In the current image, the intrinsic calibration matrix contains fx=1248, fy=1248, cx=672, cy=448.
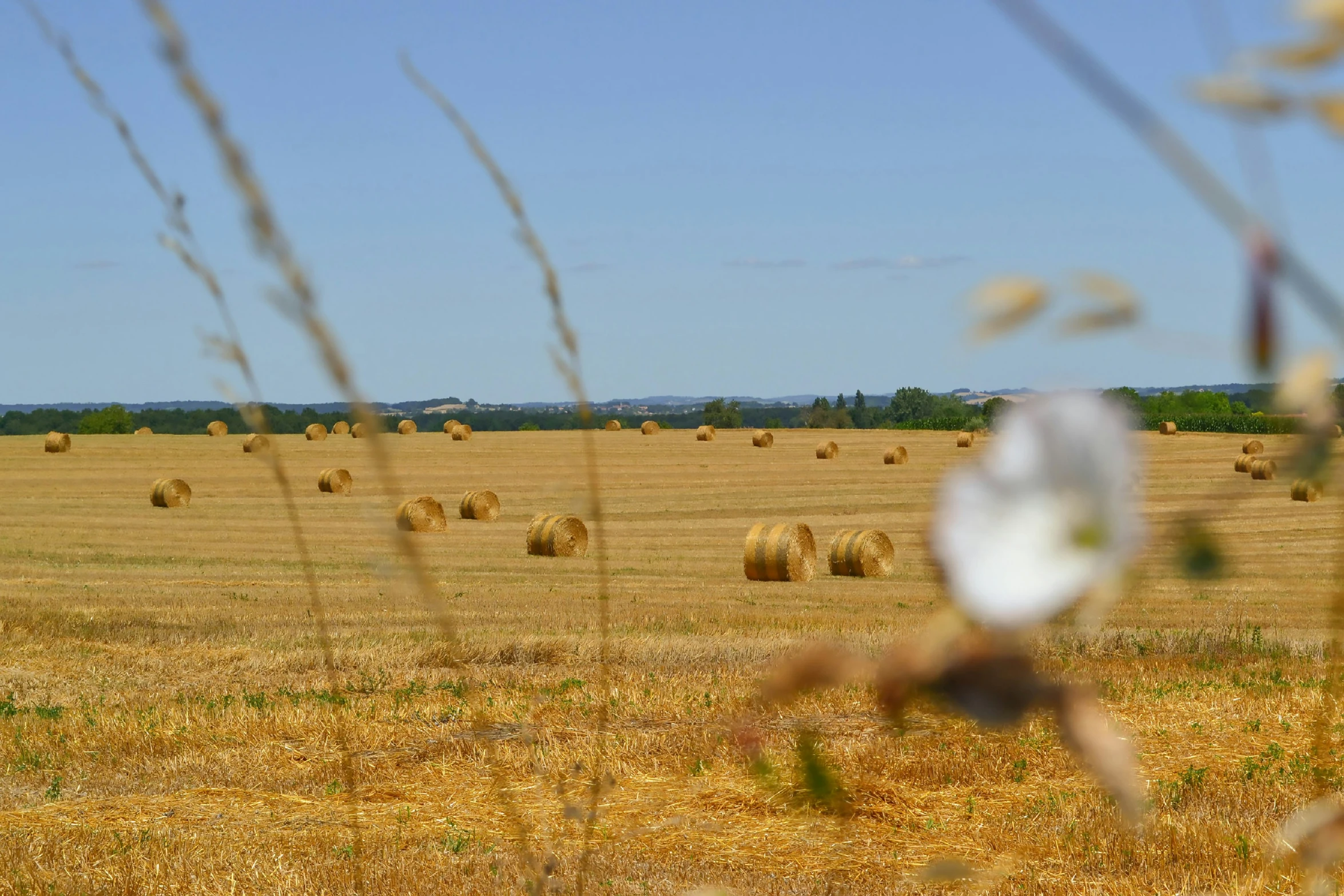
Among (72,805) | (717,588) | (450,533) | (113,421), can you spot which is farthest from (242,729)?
(113,421)

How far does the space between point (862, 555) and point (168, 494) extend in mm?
21043

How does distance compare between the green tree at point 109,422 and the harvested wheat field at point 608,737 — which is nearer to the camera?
the harvested wheat field at point 608,737

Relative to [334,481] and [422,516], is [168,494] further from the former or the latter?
[422,516]

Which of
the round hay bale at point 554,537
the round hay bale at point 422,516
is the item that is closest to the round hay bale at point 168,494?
the round hay bale at point 422,516

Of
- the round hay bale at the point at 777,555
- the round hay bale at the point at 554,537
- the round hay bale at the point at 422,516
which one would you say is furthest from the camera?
the round hay bale at the point at 422,516

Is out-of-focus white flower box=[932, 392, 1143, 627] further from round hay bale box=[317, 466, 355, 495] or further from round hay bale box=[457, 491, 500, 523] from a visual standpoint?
round hay bale box=[317, 466, 355, 495]

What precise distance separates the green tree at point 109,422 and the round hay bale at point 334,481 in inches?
1548

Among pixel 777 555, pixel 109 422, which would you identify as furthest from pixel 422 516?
pixel 109 422

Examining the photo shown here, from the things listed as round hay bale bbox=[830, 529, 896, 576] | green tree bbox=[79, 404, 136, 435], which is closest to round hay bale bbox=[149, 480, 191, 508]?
round hay bale bbox=[830, 529, 896, 576]

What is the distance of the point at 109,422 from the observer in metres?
72.7

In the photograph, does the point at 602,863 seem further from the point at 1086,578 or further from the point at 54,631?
the point at 54,631

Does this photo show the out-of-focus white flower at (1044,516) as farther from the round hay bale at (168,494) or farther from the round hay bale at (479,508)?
the round hay bale at (168,494)

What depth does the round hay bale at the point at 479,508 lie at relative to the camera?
110ft

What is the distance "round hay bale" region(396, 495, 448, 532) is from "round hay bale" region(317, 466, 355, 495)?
328 inches
